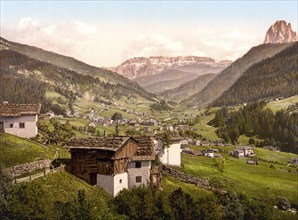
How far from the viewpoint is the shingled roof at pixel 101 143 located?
5884cm

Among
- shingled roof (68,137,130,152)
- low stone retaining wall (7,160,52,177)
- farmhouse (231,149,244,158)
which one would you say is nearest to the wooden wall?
shingled roof (68,137,130,152)

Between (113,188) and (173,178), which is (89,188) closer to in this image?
(113,188)

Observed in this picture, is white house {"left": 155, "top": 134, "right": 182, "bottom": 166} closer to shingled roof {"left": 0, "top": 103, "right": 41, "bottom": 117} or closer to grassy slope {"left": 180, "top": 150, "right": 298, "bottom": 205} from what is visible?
grassy slope {"left": 180, "top": 150, "right": 298, "bottom": 205}

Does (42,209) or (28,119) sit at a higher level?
(28,119)

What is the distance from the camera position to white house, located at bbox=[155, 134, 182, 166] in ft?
305

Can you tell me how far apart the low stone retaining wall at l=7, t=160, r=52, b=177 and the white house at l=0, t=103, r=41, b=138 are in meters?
16.3

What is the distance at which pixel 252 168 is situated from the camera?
126000mm

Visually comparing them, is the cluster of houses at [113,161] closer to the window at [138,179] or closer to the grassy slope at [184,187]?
the window at [138,179]

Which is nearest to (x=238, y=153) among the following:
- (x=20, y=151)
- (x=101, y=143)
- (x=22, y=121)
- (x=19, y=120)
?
(x=22, y=121)

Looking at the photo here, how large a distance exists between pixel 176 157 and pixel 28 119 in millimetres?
35156

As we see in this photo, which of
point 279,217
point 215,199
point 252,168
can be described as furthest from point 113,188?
point 252,168

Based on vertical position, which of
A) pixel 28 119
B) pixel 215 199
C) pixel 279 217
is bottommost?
pixel 279 217

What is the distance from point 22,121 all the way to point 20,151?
12.1 meters

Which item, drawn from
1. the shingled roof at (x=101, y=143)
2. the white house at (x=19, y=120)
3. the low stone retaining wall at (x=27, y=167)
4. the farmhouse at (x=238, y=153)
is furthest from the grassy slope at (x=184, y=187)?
the farmhouse at (x=238, y=153)
